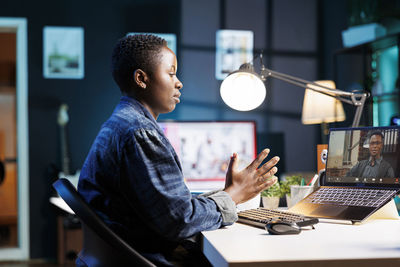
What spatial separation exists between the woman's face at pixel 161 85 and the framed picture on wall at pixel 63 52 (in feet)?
8.71

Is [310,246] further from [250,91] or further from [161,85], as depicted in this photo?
[250,91]

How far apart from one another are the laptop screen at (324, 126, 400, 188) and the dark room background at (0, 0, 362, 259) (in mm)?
2207

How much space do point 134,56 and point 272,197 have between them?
747mm

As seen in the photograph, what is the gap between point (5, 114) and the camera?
22.5 ft

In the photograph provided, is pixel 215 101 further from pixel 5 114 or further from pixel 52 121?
pixel 5 114

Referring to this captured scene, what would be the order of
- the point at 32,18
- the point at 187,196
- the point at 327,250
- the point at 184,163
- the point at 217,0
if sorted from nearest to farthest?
the point at 327,250 < the point at 187,196 < the point at 184,163 < the point at 32,18 < the point at 217,0

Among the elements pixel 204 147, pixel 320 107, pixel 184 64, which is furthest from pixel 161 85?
pixel 184 64

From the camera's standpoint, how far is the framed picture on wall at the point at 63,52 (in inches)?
146

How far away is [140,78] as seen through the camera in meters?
1.23

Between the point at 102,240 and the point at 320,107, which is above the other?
the point at 320,107

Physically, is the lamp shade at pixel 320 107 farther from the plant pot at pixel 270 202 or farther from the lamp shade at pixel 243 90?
the plant pot at pixel 270 202

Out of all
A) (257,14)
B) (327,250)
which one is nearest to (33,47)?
(257,14)

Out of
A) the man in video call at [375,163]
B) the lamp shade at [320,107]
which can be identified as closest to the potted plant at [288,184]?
the man in video call at [375,163]

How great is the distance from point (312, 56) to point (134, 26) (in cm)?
167
